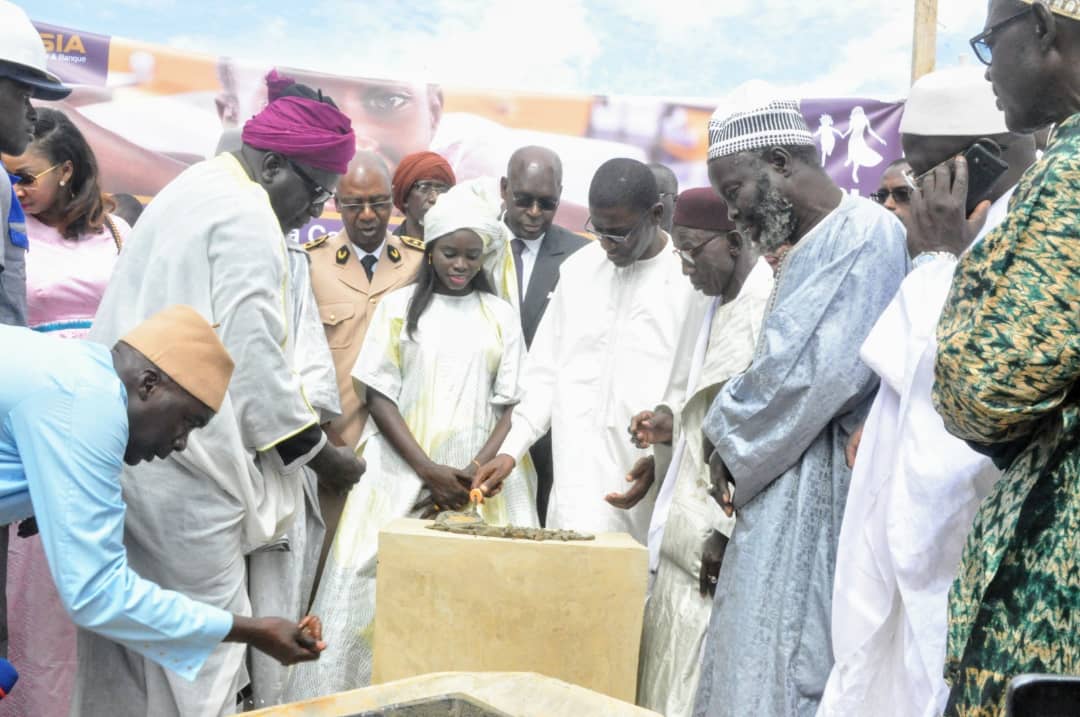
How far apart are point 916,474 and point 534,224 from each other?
3203 mm

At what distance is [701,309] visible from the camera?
4176mm

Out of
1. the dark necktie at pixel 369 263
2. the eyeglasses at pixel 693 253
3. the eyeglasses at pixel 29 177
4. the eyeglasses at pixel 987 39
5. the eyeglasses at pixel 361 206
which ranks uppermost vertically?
the eyeglasses at pixel 987 39

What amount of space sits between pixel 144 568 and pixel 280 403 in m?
0.60

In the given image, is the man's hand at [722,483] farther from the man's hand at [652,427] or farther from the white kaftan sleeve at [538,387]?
the white kaftan sleeve at [538,387]

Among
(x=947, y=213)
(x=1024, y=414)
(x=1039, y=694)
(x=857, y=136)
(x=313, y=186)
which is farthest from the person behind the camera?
(x=857, y=136)

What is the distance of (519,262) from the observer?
17.3ft

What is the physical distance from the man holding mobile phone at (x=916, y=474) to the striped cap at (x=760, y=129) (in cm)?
46

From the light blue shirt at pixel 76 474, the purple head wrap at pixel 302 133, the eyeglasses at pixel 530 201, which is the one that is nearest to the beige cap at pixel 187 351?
the light blue shirt at pixel 76 474

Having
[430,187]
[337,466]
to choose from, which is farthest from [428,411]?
[430,187]

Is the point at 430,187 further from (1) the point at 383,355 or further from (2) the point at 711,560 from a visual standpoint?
(2) the point at 711,560

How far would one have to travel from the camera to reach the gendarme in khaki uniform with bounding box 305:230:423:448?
451 cm

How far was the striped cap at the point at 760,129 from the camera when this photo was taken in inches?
127

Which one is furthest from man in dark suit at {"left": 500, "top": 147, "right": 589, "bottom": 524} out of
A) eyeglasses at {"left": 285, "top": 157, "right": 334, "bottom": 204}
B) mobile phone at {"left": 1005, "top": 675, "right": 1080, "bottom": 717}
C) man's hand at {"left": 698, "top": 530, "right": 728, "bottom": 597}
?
mobile phone at {"left": 1005, "top": 675, "right": 1080, "bottom": 717}

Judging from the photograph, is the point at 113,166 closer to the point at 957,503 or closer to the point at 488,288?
the point at 488,288
